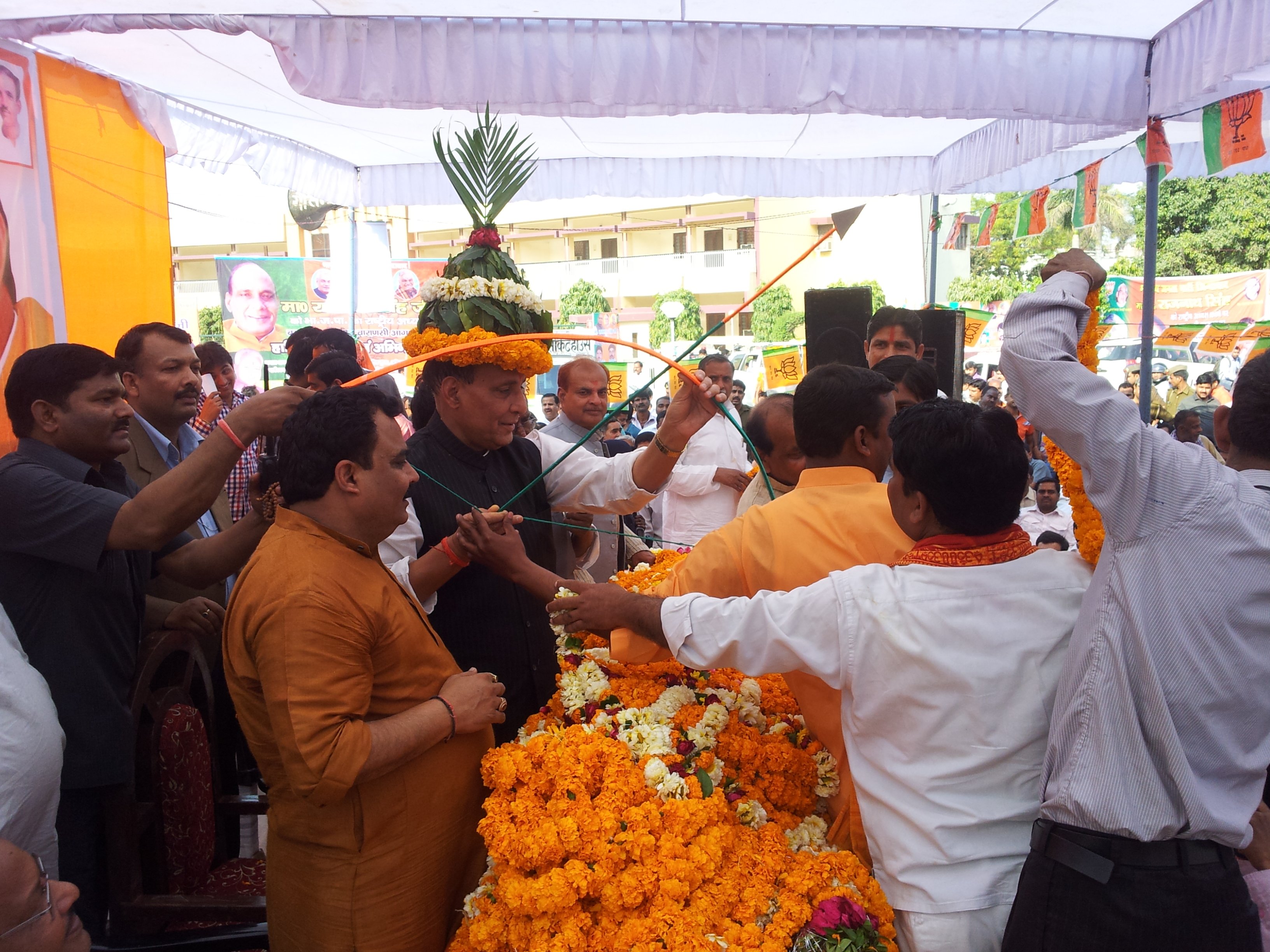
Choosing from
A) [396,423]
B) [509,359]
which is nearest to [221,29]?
[509,359]

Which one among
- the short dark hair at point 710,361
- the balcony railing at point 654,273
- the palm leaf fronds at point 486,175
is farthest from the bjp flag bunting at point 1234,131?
the balcony railing at point 654,273

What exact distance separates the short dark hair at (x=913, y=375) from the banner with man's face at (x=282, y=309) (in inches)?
356

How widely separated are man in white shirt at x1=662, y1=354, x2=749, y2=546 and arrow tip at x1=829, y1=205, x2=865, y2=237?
231cm

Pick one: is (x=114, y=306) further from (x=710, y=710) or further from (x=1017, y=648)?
(x=1017, y=648)

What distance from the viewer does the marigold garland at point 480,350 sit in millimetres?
2648

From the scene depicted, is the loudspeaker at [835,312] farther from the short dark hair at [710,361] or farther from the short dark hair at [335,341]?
the short dark hair at [335,341]

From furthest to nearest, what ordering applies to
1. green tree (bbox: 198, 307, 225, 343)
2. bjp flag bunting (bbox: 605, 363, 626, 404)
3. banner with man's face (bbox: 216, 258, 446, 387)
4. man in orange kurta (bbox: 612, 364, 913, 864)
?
1. green tree (bbox: 198, 307, 225, 343)
2. banner with man's face (bbox: 216, 258, 446, 387)
3. bjp flag bunting (bbox: 605, 363, 626, 404)
4. man in orange kurta (bbox: 612, 364, 913, 864)

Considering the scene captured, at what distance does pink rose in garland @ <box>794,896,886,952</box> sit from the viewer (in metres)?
1.66

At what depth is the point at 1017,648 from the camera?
1.68 metres

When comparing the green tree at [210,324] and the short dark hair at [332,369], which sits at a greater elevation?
the green tree at [210,324]

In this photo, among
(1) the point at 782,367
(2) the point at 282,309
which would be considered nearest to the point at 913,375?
(1) the point at 782,367

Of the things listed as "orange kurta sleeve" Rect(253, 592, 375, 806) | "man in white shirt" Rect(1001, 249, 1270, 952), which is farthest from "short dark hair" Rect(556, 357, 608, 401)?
"man in white shirt" Rect(1001, 249, 1270, 952)

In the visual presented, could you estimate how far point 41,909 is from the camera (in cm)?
159

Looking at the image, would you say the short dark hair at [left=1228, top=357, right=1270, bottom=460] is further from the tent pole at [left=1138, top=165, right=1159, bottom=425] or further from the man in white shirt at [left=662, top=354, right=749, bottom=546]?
the tent pole at [left=1138, top=165, right=1159, bottom=425]
